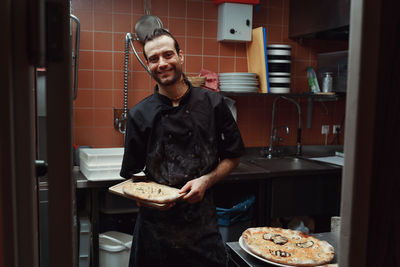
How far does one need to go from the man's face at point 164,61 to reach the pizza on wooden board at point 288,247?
2.68ft

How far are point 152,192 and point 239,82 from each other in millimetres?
1538

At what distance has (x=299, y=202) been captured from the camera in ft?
9.46

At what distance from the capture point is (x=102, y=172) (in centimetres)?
Answer: 249

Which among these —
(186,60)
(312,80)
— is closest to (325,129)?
(312,80)

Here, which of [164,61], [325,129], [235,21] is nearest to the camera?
[164,61]

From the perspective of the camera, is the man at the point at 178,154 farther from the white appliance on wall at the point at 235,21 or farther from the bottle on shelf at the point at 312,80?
the bottle on shelf at the point at 312,80

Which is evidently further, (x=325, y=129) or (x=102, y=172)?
(x=325, y=129)

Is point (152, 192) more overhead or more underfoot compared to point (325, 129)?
more underfoot

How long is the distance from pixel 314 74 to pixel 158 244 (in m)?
2.26

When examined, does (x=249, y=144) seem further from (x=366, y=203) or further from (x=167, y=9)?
(x=366, y=203)

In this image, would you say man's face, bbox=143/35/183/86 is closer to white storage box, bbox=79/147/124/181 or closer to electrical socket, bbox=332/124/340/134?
white storage box, bbox=79/147/124/181

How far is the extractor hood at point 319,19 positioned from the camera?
2980 millimetres

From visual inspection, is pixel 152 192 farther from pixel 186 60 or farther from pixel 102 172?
pixel 186 60

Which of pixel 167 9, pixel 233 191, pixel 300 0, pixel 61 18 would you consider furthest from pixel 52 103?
pixel 300 0
